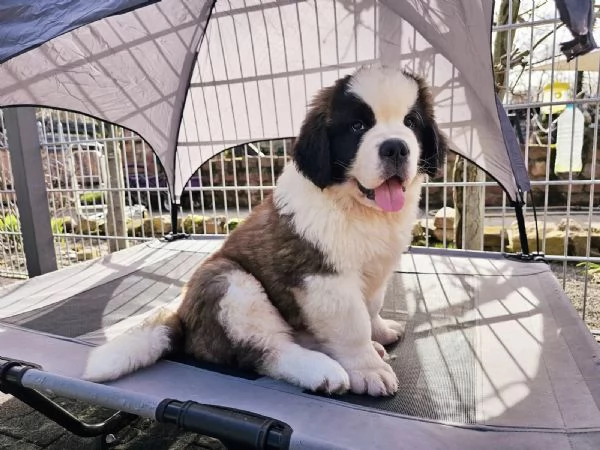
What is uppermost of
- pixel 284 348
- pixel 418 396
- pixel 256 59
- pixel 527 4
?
pixel 527 4

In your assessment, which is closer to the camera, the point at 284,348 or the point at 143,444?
the point at 284,348

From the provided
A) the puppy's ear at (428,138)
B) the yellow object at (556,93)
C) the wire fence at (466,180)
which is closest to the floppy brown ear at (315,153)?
the puppy's ear at (428,138)

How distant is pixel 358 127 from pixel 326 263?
0.44 m

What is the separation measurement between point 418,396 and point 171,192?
2643 millimetres

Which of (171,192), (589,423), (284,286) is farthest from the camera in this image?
(171,192)

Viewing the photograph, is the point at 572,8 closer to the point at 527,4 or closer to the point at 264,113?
the point at 264,113

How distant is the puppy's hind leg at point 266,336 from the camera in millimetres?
1400

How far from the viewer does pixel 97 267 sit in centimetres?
311

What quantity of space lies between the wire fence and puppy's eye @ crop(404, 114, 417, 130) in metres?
1.75

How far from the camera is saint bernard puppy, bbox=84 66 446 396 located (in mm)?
1404

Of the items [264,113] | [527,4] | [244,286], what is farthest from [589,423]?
[527,4]

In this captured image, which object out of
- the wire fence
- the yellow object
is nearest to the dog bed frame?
the wire fence

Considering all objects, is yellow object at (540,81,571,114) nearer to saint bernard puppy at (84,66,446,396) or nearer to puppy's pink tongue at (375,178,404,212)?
saint bernard puppy at (84,66,446,396)

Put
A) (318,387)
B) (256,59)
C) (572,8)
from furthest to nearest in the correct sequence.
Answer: (256,59) < (318,387) < (572,8)
